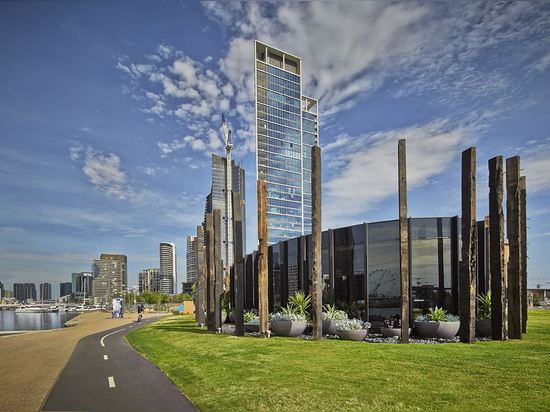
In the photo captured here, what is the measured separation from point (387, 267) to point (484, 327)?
4952mm

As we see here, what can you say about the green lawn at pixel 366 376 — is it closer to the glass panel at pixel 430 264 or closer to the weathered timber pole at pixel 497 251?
the weathered timber pole at pixel 497 251

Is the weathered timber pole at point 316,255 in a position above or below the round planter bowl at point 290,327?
above

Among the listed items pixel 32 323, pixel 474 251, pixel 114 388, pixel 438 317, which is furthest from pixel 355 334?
pixel 32 323

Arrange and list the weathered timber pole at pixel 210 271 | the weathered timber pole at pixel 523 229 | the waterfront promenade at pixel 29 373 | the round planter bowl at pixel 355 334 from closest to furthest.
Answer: the waterfront promenade at pixel 29 373 < the round planter bowl at pixel 355 334 < the weathered timber pole at pixel 523 229 < the weathered timber pole at pixel 210 271

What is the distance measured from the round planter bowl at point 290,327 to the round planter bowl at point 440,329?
215 inches

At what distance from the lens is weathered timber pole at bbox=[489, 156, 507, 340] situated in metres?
15.5

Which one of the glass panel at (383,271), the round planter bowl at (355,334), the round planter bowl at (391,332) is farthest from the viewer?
the glass panel at (383,271)

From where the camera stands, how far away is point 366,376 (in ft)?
32.7

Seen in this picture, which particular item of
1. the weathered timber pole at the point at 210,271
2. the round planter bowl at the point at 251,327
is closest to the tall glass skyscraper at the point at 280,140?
the weathered timber pole at the point at 210,271

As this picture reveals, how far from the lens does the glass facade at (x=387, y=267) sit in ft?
65.0

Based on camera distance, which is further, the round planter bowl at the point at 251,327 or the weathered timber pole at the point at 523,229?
the round planter bowl at the point at 251,327

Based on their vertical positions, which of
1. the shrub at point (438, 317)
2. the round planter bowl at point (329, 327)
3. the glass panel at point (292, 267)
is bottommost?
the round planter bowl at point (329, 327)

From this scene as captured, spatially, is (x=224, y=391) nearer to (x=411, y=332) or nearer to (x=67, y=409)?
(x=67, y=409)

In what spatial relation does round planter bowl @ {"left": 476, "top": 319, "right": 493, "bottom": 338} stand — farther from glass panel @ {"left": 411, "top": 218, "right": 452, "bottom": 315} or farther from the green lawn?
glass panel @ {"left": 411, "top": 218, "right": 452, "bottom": 315}
